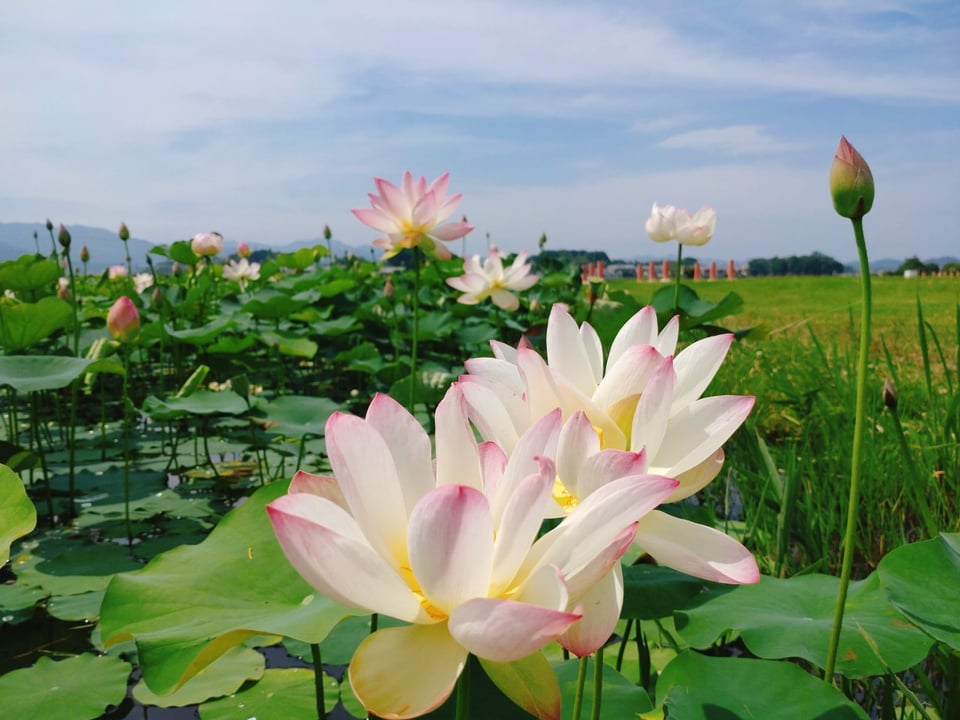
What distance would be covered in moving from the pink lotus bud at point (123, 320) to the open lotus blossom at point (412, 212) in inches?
28.0

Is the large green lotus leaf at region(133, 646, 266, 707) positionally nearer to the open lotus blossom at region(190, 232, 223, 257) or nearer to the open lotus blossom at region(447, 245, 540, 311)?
the open lotus blossom at region(447, 245, 540, 311)

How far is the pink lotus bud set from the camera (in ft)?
6.87

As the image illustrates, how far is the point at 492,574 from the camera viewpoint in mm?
434

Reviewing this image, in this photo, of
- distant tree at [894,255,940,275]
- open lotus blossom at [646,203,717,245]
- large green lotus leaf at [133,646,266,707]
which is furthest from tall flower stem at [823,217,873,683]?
distant tree at [894,255,940,275]

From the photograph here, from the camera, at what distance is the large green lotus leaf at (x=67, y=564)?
1.65 meters

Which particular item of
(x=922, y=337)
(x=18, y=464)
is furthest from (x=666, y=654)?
(x=18, y=464)

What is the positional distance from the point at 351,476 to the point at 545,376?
0.18 m

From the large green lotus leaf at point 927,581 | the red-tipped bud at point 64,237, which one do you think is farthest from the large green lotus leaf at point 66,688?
the red-tipped bud at point 64,237

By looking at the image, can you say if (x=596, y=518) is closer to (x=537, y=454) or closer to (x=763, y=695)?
(x=537, y=454)

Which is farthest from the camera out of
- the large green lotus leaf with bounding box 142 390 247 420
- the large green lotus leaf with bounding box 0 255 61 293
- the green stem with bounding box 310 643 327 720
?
the large green lotus leaf with bounding box 0 255 61 293

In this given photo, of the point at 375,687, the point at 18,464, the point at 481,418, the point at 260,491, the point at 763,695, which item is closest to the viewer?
the point at 375,687

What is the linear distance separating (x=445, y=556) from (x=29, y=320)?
2184 millimetres

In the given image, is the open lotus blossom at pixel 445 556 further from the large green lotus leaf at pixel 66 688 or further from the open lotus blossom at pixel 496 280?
the open lotus blossom at pixel 496 280

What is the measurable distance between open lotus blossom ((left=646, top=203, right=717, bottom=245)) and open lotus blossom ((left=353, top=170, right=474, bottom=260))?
0.77 metres
